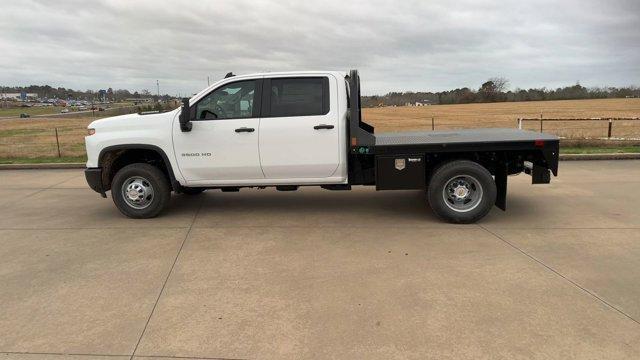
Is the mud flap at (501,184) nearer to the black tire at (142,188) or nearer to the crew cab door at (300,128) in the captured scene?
the crew cab door at (300,128)

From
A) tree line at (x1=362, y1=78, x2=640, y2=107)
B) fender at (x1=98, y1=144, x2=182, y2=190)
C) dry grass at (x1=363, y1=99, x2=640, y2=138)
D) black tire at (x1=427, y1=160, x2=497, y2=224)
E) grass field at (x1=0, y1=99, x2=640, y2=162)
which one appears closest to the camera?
black tire at (x1=427, y1=160, x2=497, y2=224)

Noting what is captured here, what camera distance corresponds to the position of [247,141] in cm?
634

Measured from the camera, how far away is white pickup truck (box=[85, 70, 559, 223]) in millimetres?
6195

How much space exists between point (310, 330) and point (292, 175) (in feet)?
10.2

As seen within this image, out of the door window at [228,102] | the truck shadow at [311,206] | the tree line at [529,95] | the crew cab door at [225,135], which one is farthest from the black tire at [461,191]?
the tree line at [529,95]

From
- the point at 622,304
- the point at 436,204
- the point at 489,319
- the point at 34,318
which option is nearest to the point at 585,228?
the point at 436,204

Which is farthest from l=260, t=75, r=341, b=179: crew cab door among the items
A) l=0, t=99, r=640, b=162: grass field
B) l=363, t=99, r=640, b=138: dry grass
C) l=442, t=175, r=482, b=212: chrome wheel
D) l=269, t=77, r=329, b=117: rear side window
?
l=0, t=99, r=640, b=162: grass field

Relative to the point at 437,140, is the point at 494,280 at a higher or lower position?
lower

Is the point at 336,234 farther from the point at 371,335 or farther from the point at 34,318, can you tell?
the point at 34,318

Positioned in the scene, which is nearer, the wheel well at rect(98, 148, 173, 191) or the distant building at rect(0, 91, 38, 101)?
the wheel well at rect(98, 148, 173, 191)

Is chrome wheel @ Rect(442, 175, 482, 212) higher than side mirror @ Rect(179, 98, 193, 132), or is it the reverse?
side mirror @ Rect(179, 98, 193, 132)

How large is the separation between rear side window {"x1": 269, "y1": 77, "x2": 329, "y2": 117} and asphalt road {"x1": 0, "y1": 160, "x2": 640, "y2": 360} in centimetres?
147

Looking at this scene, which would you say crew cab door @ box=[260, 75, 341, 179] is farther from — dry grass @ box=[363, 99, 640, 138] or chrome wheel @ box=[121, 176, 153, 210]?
dry grass @ box=[363, 99, 640, 138]

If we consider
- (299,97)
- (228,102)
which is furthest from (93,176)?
(299,97)
